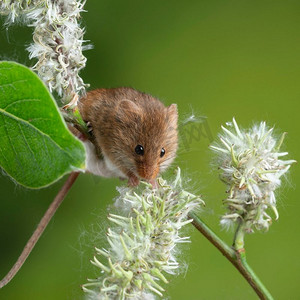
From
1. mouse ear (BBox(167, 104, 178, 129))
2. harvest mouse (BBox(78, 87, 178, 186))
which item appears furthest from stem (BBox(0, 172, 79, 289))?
mouse ear (BBox(167, 104, 178, 129))

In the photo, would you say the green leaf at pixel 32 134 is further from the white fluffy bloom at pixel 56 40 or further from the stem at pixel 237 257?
the stem at pixel 237 257

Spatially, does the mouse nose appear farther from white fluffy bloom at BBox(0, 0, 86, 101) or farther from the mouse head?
white fluffy bloom at BBox(0, 0, 86, 101)

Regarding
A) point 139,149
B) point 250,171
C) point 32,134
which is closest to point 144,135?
point 139,149

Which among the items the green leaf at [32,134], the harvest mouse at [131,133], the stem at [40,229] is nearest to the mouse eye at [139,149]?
the harvest mouse at [131,133]

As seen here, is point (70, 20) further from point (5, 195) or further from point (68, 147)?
point (5, 195)

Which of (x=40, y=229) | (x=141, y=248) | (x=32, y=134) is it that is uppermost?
(x=32, y=134)

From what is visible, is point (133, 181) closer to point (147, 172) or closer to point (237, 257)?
point (147, 172)

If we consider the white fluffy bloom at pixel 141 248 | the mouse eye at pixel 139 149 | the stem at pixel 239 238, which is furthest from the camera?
the mouse eye at pixel 139 149
